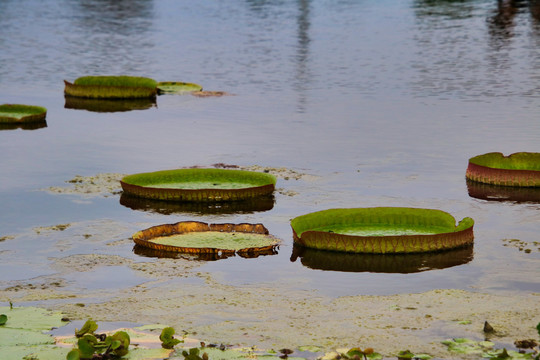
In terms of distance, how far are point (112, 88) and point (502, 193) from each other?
436 inches

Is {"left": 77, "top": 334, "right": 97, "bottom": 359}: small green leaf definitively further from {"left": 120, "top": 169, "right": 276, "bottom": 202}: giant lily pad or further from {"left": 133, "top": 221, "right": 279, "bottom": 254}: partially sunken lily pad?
{"left": 120, "top": 169, "right": 276, "bottom": 202}: giant lily pad

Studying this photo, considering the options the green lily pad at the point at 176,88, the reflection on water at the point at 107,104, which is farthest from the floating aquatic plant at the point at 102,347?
the green lily pad at the point at 176,88

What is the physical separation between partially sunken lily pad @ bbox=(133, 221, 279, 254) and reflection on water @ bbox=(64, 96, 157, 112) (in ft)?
33.3

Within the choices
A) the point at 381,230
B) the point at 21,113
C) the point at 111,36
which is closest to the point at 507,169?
the point at 381,230

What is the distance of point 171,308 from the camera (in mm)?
7391

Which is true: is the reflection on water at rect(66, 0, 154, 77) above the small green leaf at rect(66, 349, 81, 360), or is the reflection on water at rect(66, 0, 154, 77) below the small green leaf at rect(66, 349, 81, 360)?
below

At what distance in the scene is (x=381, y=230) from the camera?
9.48 meters

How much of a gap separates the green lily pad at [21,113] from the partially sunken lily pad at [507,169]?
27.2 ft

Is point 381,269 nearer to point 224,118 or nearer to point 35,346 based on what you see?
point 35,346

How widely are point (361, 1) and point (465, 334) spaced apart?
2290 inches

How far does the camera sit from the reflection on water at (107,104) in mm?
19562

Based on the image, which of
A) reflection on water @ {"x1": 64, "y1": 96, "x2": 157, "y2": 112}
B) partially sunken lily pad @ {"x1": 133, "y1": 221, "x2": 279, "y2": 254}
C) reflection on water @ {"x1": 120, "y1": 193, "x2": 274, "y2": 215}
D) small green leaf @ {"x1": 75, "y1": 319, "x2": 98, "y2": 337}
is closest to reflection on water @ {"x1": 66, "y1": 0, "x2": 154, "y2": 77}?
reflection on water @ {"x1": 64, "y1": 96, "x2": 157, "y2": 112}

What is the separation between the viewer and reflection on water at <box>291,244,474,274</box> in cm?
861

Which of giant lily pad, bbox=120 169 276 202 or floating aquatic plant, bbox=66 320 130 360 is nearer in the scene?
floating aquatic plant, bbox=66 320 130 360
